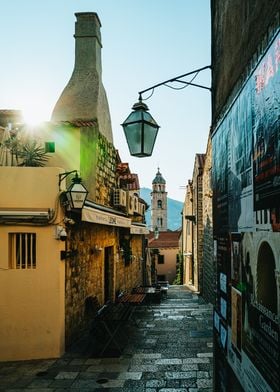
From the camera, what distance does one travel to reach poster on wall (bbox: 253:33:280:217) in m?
2.58

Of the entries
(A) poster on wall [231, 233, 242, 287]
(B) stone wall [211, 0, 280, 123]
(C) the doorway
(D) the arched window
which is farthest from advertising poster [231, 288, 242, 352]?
(C) the doorway

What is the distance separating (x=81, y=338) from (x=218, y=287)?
588cm

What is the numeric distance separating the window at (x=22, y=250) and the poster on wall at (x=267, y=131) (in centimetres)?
638

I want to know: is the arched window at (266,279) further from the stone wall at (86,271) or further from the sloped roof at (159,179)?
the sloped roof at (159,179)

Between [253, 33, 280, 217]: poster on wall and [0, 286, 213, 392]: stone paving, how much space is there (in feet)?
14.8

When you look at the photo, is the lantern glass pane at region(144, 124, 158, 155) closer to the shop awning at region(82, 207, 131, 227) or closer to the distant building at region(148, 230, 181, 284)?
the shop awning at region(82, 207, 131, 227)

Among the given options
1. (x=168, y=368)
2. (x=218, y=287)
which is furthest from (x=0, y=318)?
(x=218, y=287)

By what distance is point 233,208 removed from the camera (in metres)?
3.90

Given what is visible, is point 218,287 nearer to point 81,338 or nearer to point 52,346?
point 52,346

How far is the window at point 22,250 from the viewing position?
27.3ft

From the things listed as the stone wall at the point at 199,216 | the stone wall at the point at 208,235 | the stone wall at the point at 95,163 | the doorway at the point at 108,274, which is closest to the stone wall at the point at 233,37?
the stone wall at the point at 95,163

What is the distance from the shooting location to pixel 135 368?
7.29 metres

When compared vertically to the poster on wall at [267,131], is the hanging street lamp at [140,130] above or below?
above

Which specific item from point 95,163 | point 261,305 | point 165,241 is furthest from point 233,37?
point 165,241
